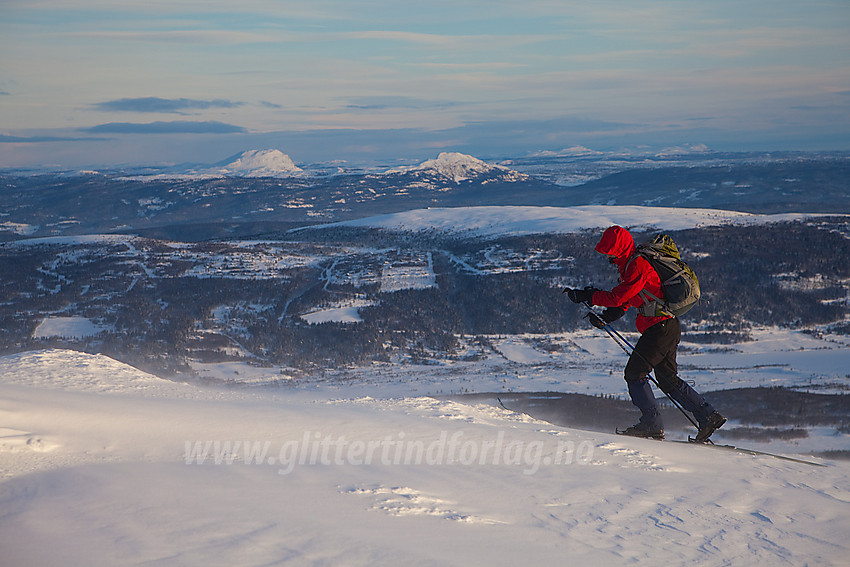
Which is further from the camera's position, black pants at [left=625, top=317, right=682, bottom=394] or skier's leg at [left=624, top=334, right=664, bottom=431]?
skier's leg at [left=624, top=334, right=664, bottom=431]

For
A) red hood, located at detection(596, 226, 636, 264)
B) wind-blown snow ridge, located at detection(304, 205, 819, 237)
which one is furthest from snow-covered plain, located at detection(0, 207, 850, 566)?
wind-blown snow ridge, located at detection(304, 205, 819, 237)

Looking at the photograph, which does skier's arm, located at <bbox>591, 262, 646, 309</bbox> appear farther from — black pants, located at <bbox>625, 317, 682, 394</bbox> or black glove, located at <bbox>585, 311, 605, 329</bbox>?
black glove, located at <bbox>585, 311, 605, 329</bbox>

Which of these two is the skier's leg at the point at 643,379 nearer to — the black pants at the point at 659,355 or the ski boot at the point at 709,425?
the black pants at the point at 659,355

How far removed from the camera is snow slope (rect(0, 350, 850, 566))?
4711 millimetres

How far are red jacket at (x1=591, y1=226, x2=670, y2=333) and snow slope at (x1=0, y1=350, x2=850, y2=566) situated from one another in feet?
5.55

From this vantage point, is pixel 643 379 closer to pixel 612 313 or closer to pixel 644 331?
pixel 644 331

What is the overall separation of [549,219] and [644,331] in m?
90.9

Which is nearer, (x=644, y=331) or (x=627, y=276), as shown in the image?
(x=627, y=276)

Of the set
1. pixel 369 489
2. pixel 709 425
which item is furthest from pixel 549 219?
pixel 369 489

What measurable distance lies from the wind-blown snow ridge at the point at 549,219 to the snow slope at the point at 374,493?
257ft

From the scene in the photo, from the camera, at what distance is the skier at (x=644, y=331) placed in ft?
25.4

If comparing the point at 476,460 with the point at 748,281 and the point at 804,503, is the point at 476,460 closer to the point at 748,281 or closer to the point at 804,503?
the point at 804,503

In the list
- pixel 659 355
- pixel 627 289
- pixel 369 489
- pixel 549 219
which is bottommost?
pixel 549 219

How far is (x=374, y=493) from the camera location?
5883mm
